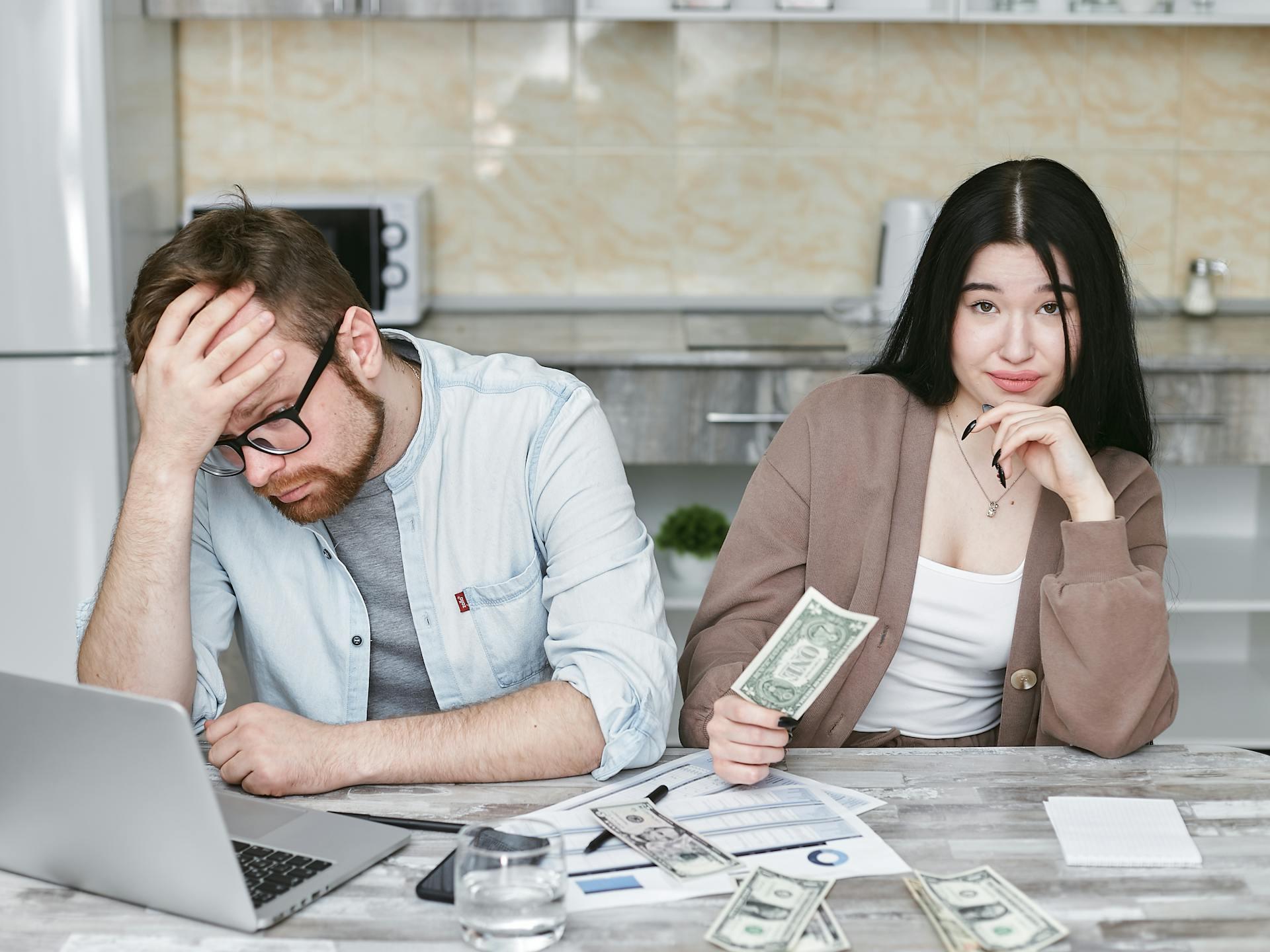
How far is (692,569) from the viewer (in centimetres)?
331

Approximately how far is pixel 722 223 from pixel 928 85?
0.62m

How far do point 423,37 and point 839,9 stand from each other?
105 cm

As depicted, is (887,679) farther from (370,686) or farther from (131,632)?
(131,632)

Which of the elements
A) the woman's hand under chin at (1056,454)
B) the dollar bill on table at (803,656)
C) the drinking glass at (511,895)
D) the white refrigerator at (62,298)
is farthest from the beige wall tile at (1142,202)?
the drinking glass at (511,895)

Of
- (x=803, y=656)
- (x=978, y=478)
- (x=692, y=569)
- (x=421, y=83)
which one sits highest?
(x=421, y=83)

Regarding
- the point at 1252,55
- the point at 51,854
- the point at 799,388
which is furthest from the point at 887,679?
the point at 1252,55

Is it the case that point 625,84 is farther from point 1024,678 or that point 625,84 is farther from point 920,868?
point 920,868

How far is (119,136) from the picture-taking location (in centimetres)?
304

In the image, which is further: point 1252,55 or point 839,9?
point 1252,55

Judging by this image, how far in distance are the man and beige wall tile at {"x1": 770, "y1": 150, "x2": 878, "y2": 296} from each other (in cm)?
202

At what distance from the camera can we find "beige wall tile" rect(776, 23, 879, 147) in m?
3.49

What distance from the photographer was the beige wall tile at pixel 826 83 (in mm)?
3490

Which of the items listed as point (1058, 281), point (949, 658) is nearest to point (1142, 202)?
point (1058, 281)

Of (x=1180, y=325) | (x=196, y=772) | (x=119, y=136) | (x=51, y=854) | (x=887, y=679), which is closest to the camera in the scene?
(x=196, y=772)
